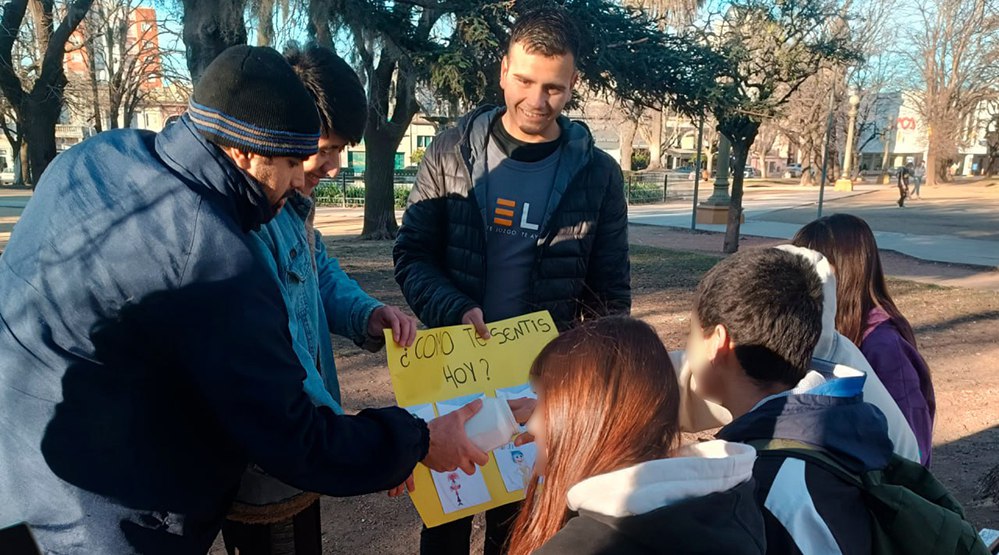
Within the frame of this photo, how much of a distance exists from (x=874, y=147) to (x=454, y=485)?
79.3 metres

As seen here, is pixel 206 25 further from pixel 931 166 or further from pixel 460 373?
pixel 931 166

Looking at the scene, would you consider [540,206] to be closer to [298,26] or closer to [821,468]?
[821,468]

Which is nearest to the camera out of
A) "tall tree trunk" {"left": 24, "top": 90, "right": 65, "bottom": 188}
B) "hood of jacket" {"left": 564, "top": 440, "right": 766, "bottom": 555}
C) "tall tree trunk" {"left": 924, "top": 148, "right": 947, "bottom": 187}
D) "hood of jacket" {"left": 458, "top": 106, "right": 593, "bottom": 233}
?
"hood of jacket" {"left": 564, "top": 440, "right": 766, "bottom": 555}

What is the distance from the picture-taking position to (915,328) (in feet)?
24.9

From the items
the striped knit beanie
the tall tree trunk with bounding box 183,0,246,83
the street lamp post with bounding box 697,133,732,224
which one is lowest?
the street lamp post with bounding box 697,133,732,224

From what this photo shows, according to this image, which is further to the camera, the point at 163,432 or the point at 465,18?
the point at 465,18

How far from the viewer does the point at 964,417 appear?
5.13m

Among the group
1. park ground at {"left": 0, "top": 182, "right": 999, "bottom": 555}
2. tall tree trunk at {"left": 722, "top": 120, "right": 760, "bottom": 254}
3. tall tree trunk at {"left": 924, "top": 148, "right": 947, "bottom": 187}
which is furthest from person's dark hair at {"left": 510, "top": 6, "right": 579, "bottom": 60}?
tall tree trunk at {"left": 924, "top": 148, "right": 947, "bottom": 187}

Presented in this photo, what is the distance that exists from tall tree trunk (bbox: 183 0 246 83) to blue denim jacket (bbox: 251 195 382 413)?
658 cm

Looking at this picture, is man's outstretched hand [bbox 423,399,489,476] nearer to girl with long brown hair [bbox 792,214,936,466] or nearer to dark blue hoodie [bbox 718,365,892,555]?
dark blue hoodie [bbox 718,365,892,555]

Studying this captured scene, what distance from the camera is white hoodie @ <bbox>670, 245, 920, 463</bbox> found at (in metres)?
1.86

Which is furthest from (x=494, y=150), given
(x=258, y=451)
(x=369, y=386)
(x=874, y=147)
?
(x=874, y=147)

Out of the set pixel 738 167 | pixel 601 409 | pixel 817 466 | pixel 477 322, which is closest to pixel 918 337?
pixel 738 167

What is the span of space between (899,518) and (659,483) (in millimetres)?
608
